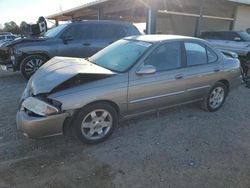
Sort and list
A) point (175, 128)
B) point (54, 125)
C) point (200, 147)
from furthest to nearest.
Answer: point (175, 128), point (200, 147), point (54, 125)

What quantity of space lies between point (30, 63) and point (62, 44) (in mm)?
1115

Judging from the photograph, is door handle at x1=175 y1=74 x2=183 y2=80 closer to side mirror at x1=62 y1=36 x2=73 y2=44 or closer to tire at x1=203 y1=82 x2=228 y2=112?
tire at x1=203 y1=82 x2=228 y2=112

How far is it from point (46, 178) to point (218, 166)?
2.23m

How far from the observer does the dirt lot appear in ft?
8.84

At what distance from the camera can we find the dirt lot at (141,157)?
8.84ft

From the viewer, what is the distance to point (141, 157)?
315 centimetres

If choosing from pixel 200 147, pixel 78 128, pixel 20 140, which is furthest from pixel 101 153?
pixel 200 147

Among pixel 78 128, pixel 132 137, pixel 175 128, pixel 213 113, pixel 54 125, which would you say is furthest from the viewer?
pixel 213 113

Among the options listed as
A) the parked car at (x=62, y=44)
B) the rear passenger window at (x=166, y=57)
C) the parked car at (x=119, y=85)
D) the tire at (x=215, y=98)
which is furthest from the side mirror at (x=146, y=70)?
the parked car at (x=62, y=44)

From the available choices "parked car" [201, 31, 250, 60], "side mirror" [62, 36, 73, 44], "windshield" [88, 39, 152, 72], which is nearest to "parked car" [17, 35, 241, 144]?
"windshield" [88, 39, 152, 72]

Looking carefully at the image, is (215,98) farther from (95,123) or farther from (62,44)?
(62,44)

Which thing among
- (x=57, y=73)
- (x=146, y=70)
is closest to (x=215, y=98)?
(x=146, y=70)

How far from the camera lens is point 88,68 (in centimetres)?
362

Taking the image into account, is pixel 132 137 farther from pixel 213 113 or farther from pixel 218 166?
pixel 213 113
